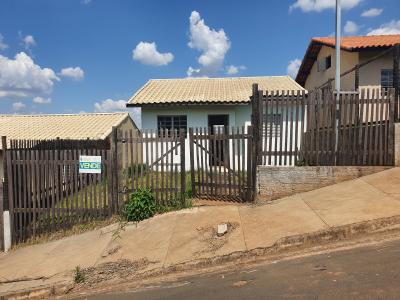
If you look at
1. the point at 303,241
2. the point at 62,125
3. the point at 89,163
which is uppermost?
the point at 62,125

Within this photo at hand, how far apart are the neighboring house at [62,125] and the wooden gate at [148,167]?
30.7 ft

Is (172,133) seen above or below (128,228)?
above

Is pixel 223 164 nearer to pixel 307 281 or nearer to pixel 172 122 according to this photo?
pixel 307 281

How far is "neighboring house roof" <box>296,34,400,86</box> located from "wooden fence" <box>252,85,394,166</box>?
7540 millimetres

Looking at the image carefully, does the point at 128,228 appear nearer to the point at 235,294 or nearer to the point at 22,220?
the point at 22,220

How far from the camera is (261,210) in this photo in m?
7.39

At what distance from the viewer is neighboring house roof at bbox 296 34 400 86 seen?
46.9 feet

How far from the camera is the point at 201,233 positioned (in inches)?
264

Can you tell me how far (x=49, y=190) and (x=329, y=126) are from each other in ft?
21.5

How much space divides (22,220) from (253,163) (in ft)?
18.1

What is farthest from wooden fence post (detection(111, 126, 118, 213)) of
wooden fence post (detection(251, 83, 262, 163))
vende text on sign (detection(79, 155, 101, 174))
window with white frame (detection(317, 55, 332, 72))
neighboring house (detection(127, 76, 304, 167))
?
window with white frame (detection(317, 55, 332, 72))

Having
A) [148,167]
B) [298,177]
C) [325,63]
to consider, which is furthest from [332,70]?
[148,167]

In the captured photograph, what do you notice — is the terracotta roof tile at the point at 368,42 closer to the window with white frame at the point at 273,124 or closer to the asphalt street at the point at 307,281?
the window with white frame at the point at 273,124

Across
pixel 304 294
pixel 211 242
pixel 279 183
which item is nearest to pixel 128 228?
pixel 211 242
